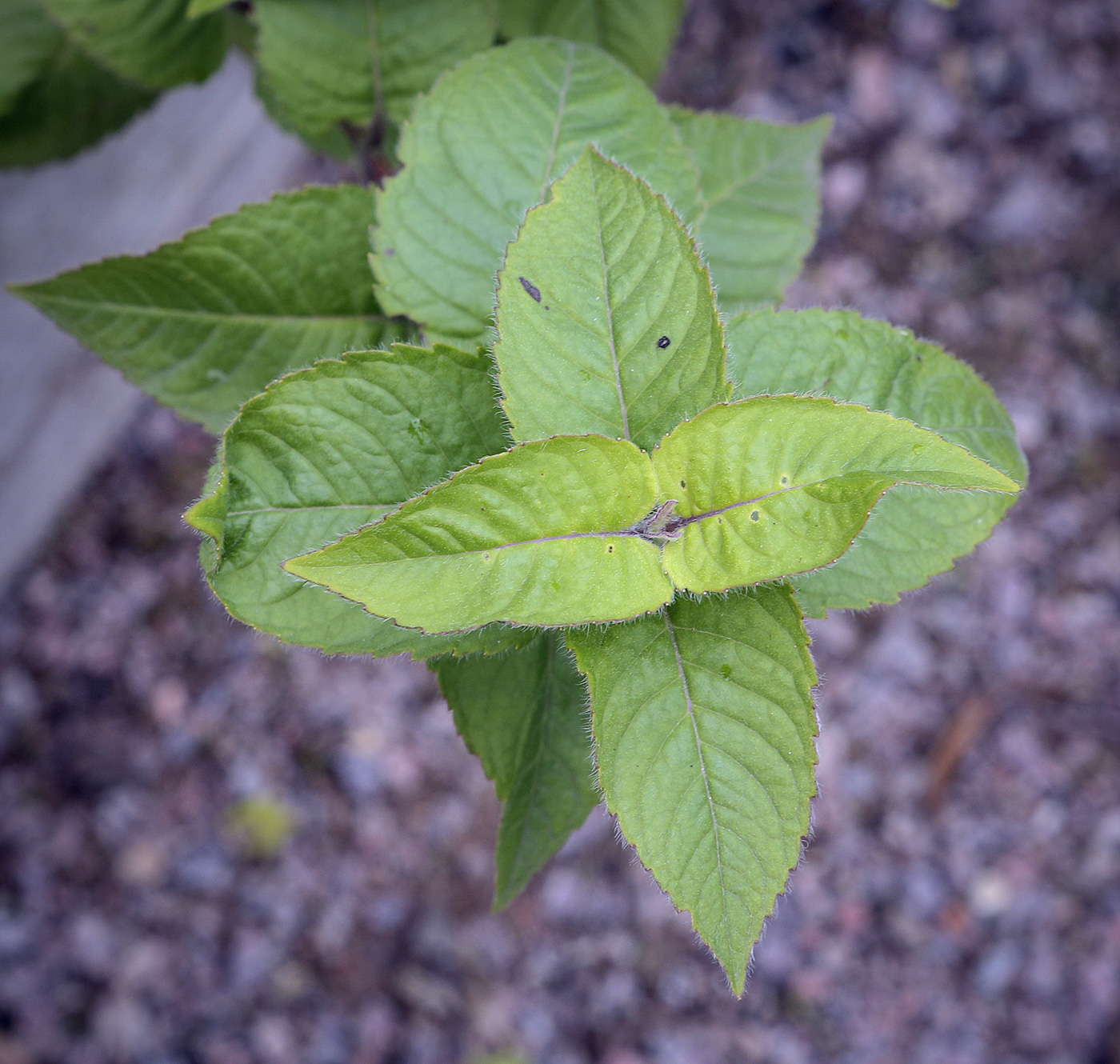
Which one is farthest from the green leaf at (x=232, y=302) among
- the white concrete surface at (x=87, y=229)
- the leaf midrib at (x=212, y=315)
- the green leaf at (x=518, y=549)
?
the white concrete surface at (x=87, y=229)

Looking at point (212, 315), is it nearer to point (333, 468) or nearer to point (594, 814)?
point (333, 468)

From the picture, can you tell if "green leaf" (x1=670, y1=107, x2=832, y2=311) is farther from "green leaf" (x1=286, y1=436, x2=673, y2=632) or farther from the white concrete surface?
the white concrete surface

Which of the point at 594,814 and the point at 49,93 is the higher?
the point at 49,93

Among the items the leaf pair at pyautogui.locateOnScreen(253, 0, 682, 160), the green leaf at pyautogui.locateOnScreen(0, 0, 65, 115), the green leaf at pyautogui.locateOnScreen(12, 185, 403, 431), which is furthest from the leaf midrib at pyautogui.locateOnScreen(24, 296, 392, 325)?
the green leaf at pyautogui.locateOnScreen(0, 0, 65, 115)

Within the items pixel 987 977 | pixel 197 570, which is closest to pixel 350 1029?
pixel 197 570

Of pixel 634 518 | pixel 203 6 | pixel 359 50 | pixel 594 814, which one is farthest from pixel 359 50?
pixel 594 814
